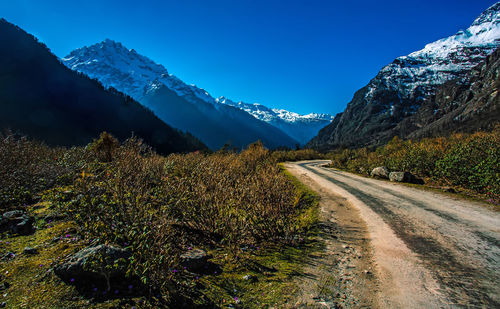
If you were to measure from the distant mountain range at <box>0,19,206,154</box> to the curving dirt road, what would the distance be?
13714 cm

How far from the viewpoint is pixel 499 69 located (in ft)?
425

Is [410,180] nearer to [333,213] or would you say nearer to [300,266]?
[333,213]

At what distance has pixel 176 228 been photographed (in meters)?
6.00

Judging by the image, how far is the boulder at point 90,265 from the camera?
3467mm

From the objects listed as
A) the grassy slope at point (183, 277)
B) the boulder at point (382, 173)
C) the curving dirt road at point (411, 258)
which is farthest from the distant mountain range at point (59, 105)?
the curving dirt road at point (411, 258)

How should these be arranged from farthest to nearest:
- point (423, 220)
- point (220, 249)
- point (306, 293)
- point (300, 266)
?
point (423, 220) < point (220, 249) < point (300, 266) < point (306, 293)

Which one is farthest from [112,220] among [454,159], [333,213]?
[454,159]

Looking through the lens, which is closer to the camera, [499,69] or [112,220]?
[112,220]

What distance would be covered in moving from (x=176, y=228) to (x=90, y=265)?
8.57 feet

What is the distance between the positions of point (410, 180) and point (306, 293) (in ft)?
51.3

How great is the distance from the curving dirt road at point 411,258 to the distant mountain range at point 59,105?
13714 cm

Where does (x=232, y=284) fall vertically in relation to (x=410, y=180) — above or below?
below

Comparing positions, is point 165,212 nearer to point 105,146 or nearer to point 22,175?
point 22,175

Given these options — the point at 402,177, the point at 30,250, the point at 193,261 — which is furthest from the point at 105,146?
the point at 402,177
